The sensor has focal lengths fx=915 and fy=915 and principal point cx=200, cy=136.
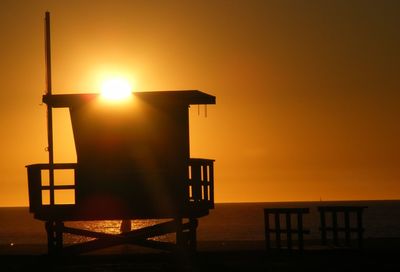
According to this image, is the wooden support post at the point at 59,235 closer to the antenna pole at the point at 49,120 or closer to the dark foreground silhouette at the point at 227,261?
the dark foreground silhouette at the point at 227,261

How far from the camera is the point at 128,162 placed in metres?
A: 27.8

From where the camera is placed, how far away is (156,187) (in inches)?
1088

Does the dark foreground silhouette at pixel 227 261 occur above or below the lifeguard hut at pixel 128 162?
below

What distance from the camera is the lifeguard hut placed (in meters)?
27.6

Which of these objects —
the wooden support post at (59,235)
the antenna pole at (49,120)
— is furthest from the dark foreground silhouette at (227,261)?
the antenna pole at (49,120)

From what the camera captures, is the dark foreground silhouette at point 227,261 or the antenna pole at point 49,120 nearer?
the dark foreground silhouette at point 227,261

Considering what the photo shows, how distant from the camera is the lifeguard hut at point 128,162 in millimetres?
27625

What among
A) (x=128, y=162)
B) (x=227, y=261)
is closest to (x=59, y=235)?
(x=128, y=162)

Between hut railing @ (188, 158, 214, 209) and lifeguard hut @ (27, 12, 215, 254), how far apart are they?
6cm

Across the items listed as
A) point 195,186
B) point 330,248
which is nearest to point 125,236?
point 195,186

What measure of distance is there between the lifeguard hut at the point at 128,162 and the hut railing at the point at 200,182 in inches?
2.3

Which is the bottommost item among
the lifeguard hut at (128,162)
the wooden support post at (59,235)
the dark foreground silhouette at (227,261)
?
the dark foreground silhouette at (227,261)

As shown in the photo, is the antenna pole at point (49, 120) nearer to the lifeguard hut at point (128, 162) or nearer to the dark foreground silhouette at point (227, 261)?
the lifeguard hut at point (128, 162)

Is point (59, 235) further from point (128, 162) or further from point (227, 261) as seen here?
point (227, 261)
